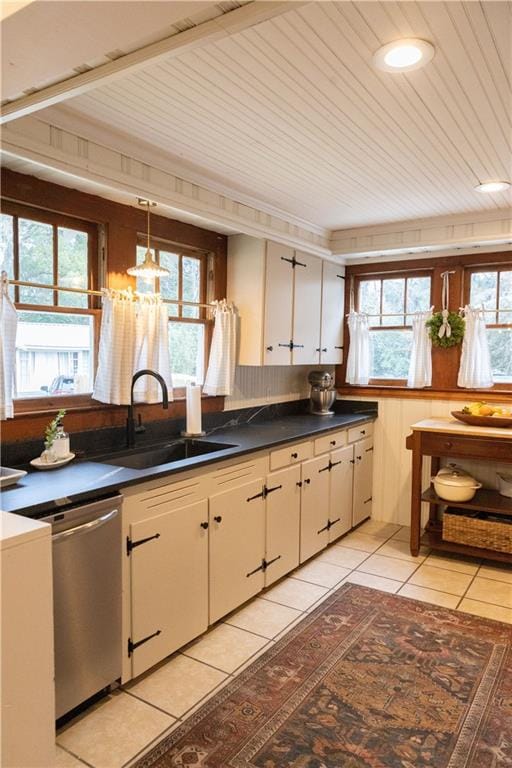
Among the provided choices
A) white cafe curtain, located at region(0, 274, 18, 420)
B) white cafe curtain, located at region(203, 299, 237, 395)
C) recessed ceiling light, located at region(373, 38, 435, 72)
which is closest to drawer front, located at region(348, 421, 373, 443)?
white cafe curtain, located at region(203, 299, 237, 395)

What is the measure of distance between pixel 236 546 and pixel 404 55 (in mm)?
2307

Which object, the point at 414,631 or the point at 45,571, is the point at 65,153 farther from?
the point at 414,631

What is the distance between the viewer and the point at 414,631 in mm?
2754

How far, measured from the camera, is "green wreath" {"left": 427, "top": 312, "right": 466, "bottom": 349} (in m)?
4.11

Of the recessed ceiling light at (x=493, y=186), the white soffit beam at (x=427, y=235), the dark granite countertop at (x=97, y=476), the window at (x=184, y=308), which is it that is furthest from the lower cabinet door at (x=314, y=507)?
the recessed ceiling light at (x=493, y=186)

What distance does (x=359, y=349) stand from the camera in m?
4.57

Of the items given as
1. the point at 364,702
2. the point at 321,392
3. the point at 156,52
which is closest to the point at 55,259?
the point at 156,52

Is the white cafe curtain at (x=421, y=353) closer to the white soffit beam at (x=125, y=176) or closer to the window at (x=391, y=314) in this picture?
the window at (x=391, y=314)

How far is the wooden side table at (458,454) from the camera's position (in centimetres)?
349

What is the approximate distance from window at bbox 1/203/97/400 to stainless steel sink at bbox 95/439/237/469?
0.40 m

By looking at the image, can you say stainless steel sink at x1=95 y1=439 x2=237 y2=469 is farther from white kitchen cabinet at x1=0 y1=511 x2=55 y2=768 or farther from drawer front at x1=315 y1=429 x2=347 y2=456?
white kitchen cabinet at x1=0 y1=511 x2=55 y2=768

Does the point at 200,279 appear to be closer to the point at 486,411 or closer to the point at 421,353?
the point at 421,353

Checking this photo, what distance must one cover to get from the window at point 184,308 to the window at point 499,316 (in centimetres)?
217

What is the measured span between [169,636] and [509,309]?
3238 mm
